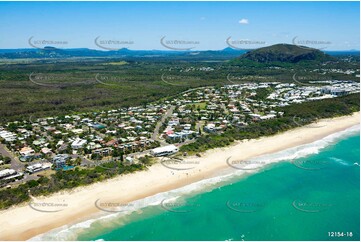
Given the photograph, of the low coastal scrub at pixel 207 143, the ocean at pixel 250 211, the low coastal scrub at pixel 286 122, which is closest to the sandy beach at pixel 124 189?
the low coastal scrub at pixel 207 143

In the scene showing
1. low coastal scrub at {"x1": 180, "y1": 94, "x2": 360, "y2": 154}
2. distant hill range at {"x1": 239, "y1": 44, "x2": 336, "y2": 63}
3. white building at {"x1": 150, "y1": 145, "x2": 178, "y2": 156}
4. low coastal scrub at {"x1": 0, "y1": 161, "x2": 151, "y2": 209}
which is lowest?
low coastal scrub at {"x1": 0, "y1": 161, "x2": 151, "y2": 209}

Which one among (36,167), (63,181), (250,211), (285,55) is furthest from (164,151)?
(285,55)

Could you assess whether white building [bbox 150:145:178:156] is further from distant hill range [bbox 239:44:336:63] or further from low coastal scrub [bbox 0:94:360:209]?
distant hill range [bbox 239:44:336:63]

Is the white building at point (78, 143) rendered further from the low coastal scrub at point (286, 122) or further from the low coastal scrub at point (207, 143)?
the low coastal scrub at point (286, 122)

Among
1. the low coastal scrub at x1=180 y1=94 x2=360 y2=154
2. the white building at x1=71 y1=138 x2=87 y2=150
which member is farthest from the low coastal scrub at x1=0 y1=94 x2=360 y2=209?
the white building at x1=71 y1=138 x2=87 y2=150

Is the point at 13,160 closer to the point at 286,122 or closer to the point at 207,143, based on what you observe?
the point at 207,143

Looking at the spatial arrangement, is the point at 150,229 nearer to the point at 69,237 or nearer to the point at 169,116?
the point at 69,237
